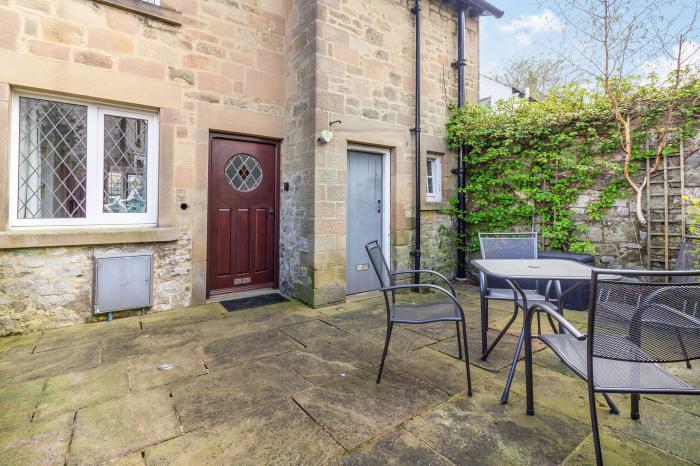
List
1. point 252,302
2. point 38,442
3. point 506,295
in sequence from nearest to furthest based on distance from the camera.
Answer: point 38,442 → point 506,295 → point 252,302

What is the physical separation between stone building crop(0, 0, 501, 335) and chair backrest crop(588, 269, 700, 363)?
3.27m

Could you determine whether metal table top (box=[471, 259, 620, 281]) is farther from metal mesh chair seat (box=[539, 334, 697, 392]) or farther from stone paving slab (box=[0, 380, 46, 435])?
stone paving slab (box=[0, 380, 46, 435])

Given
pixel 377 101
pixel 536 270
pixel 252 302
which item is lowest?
pixel 252 302

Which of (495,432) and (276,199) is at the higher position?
(276,199)

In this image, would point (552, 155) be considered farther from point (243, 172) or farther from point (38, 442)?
point (38, 442)

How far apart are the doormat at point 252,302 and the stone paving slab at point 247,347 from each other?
100 centimetres

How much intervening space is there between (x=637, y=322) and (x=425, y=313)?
1.28m

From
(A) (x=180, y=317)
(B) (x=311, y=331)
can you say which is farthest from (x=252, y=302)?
(B) (x=311, y=331)

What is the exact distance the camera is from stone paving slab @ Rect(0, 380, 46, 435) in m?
2.05

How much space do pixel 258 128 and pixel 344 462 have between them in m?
4.20

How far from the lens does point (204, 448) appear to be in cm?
180

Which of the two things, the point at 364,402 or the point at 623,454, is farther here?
the point at 364,402

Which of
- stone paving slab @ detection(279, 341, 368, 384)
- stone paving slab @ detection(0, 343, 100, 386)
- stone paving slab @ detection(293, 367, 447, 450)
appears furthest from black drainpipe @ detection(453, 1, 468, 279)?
stone paving slab @ detection(0, 343, 100, 386)

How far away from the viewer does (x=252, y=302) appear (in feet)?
15.1
